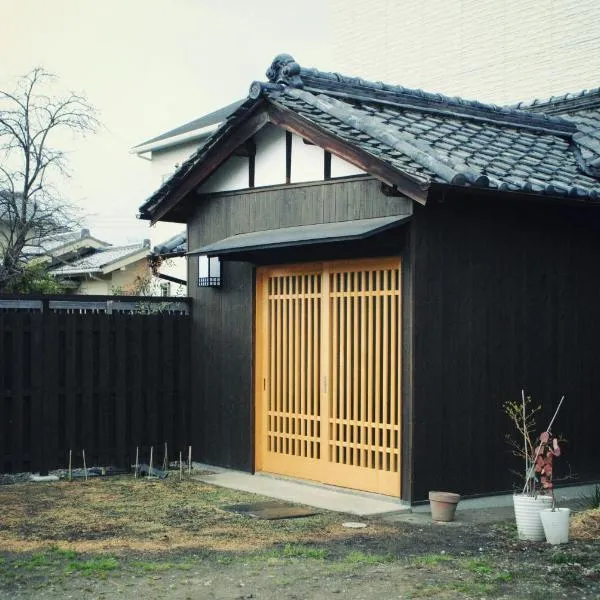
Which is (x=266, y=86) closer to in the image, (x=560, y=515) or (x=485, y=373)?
(x=485, y=373)

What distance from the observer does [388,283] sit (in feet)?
37.4

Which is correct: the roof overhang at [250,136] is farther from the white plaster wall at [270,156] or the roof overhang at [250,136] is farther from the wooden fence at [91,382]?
the wooden fence at [91,382]

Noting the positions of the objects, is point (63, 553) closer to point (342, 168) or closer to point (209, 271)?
point (342, 168)

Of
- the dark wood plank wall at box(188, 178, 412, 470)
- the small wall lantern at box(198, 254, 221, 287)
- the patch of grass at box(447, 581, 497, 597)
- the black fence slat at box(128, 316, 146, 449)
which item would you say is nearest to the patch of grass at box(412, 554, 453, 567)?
the patch of grass at box(447, 581, 497, 597)

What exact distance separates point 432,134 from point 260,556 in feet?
19.1

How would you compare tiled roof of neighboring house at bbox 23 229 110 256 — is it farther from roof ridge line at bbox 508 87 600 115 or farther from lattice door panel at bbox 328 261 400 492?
lattice door panel at bbox 328 261 400 492

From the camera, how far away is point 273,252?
42.7ft

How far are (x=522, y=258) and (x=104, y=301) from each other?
5628 millimetres

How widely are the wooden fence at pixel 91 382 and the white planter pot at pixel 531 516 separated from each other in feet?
20.2

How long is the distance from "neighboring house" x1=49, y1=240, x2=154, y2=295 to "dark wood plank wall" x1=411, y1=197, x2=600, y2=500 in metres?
23.2

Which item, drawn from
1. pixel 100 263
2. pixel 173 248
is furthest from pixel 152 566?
pixel 100 263

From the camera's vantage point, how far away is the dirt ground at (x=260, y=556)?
7.29 meters

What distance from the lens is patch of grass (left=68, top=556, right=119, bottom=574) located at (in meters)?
7.78

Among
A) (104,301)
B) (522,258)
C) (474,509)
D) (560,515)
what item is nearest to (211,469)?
(104,301)
